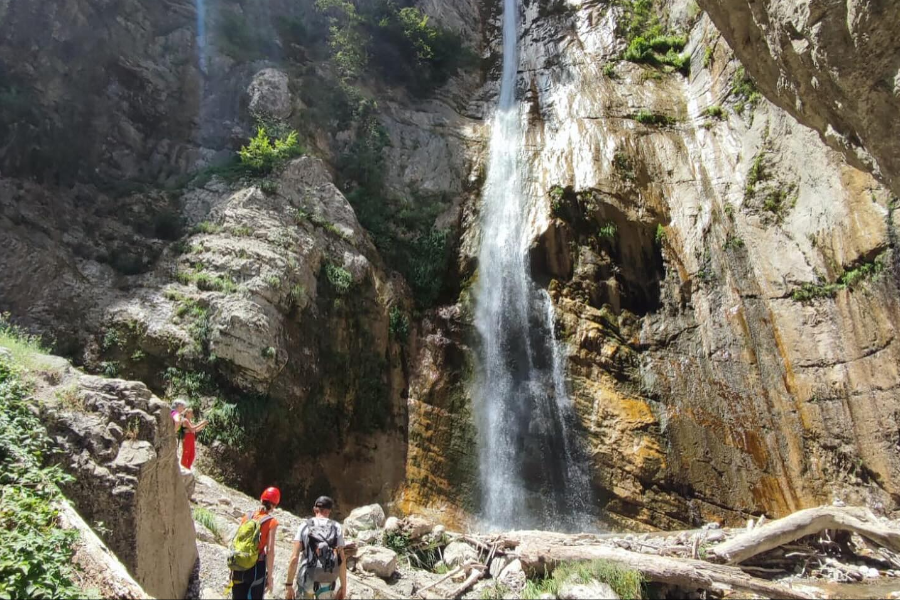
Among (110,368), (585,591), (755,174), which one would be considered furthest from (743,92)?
(110,368)

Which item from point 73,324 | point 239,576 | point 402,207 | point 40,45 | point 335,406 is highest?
point 40,45

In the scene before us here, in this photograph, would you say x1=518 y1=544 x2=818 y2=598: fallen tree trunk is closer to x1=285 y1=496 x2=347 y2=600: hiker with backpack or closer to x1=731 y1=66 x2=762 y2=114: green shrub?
x1=285 y1=496 x2=347 y2=600: hiker with backpack

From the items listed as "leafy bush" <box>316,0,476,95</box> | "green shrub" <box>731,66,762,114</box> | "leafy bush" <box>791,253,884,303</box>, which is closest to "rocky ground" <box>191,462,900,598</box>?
"leafy bush" <box>791,253,884,303</box>

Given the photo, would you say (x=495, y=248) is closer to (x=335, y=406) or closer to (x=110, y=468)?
(x=335, y=406)

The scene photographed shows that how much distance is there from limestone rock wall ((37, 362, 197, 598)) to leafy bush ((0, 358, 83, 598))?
16 cm

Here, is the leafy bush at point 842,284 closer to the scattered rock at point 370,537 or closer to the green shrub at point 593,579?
the green shrub at point 593,579

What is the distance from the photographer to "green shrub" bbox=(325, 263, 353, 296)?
13.1 metres

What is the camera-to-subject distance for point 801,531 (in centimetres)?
875

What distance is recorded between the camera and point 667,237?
1472cm

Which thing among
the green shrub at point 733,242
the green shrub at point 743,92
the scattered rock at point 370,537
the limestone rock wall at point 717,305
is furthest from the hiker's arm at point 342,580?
the green shrub at point 743,92

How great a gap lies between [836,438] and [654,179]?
7877 millimetres

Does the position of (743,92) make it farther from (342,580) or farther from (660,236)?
(342,580)

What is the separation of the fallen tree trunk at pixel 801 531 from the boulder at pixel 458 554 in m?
3.58

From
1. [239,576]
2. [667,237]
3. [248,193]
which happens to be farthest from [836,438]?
[248,193]
